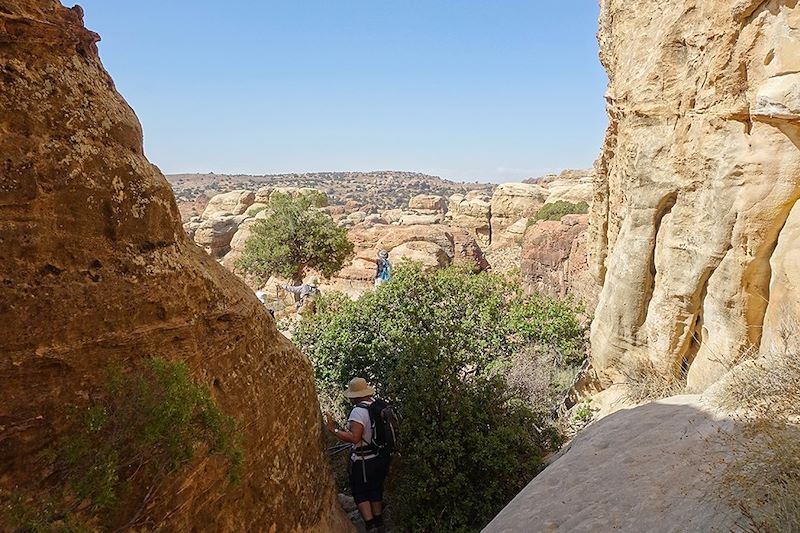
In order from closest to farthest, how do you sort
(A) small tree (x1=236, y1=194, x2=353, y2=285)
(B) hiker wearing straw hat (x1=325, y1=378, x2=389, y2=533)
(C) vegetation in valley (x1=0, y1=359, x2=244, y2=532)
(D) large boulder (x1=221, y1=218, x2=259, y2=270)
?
(C) vegetation in valley (x1=0, y1=359, x2=244, y2=532), (B) hiker wearing straw hat (x1=325, y1=378, x2=389, y2=533), (A) small tree (x1=236, y1=194, x2=353, y2=285), (D) large boulder (x1=221, y1=218, x2=259, y2=270)

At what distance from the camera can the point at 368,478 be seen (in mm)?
5680

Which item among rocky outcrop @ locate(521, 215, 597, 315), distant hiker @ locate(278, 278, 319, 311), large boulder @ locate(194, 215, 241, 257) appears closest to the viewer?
distant hiker @ locate(278, 278, 319, 311)

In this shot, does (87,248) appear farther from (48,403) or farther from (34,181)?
(48,403)

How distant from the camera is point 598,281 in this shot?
1009 cm

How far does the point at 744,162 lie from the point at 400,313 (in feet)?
17.9

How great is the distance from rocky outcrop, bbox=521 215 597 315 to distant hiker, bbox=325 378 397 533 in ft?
42.8

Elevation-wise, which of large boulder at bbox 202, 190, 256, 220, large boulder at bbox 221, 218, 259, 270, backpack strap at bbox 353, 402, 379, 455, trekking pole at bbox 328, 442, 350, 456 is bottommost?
large boulder at bbox 221, 218, 259, 270

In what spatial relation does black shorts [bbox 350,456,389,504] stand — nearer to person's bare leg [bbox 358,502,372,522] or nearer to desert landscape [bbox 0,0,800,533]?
person's bare leg [bbox 358,502,372,522]

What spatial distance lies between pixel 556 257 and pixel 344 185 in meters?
97.3

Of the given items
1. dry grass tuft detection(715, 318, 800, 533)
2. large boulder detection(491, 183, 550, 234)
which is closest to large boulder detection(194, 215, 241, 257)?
large boulder detection(491, 183, 550, 234)

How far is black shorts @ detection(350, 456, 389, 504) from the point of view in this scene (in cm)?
563

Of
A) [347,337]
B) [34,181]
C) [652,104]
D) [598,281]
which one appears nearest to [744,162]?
[652,104]

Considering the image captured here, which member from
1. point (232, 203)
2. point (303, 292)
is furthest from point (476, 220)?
point (303, 292)

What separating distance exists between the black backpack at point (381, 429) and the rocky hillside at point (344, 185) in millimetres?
73841
